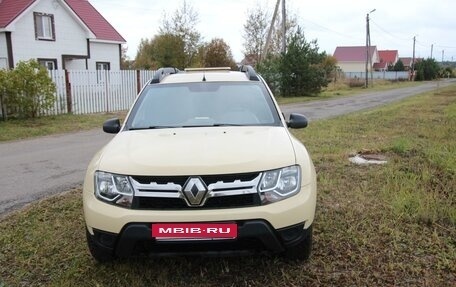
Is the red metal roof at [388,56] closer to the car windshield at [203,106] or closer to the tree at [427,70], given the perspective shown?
the tree at [427,70]

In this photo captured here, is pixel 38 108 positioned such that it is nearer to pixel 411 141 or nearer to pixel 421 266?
pixel 411 141

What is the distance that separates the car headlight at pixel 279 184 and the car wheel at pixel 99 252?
1196 mm

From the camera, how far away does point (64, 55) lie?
27.2 meters

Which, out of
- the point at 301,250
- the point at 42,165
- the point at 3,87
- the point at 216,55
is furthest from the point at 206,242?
the point at 216,55

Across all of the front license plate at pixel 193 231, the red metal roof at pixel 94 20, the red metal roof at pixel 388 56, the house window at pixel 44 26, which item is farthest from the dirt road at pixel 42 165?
the red metal roof at pixel 388 56

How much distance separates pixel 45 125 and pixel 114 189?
12361mm

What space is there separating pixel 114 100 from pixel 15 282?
55.8ft

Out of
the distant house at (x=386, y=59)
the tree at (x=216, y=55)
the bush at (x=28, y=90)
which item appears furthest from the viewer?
the distant house at (x=386, y=59)

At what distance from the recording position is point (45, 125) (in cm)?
1448

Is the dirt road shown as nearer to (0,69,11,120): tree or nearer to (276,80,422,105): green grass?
(0,69,11,120): tree

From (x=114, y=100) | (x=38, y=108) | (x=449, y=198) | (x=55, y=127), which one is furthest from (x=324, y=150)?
(x=114, y=100)

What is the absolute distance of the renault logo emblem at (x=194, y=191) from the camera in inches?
121

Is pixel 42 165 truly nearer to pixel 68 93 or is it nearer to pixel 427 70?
pixel 68 93

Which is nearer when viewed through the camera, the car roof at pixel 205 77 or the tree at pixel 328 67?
the car roof at pixel 205 77
